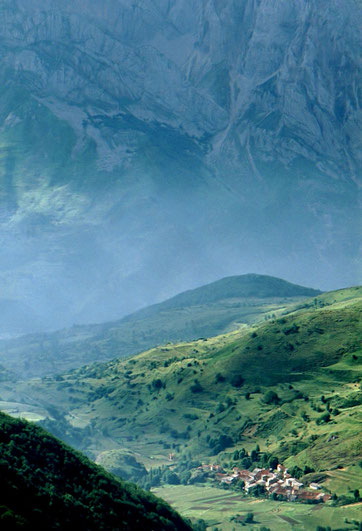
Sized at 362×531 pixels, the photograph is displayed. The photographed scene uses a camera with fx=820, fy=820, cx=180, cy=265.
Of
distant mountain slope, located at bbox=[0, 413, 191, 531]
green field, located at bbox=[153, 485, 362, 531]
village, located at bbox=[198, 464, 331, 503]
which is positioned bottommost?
green field, located at bbox=[153, 485, 362, 531]

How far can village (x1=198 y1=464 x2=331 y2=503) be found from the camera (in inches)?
5531

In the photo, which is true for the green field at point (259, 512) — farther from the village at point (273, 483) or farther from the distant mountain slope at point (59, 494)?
the distant mountain slope at point (59, 494)

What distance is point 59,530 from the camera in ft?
262

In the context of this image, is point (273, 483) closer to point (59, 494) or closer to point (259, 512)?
point (259, 512)

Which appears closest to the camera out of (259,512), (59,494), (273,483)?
(59,494)

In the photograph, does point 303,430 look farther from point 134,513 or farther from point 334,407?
point 134,513

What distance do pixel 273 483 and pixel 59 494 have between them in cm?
6880

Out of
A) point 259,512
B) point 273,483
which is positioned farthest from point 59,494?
point 273,483

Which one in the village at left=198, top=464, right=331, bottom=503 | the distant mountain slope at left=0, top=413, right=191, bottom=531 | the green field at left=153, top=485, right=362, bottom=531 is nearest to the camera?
the distant mountain slope at left=0, top=413, right=191, bottom=531

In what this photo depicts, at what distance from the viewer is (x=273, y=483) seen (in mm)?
151875

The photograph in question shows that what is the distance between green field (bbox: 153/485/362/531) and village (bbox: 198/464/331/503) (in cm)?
256

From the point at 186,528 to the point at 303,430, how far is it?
65.2m

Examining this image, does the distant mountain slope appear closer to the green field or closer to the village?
the green field

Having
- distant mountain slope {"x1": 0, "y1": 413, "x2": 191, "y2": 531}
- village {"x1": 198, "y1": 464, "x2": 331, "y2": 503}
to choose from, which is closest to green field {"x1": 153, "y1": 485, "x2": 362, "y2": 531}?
village {"x1": 198, "y1": 464, "x2": 331, "y2": 503}
